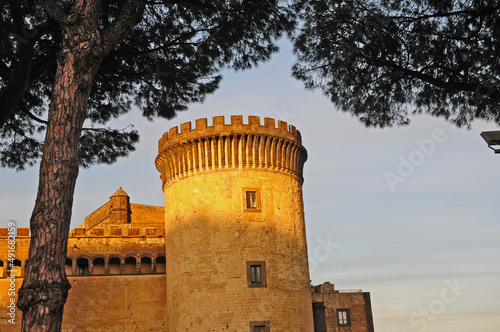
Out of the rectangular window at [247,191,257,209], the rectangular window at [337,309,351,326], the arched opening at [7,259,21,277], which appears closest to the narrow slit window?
the rectangular window at [247,191,257,209]

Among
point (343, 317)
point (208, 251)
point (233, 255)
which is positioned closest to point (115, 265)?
point (208, 251)

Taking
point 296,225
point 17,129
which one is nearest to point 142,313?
point 296,225

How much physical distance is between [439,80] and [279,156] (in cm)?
1348

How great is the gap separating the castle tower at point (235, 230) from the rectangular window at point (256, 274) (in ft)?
Result: 0.13

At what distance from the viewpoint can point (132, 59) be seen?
13258 millimetres

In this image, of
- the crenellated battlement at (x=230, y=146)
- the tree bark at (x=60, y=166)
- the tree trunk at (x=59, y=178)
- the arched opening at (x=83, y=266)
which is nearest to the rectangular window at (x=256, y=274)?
the crenellated battlement at (x=230, y=146)

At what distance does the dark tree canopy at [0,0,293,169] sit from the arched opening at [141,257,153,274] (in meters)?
12.9

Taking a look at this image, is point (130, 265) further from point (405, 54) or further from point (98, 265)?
point (405, 54)

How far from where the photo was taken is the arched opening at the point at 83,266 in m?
26.6

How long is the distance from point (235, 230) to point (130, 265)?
7012 millimetres

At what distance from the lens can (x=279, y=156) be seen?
24.4 metres

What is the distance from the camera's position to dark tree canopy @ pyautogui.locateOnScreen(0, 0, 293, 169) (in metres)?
11.2

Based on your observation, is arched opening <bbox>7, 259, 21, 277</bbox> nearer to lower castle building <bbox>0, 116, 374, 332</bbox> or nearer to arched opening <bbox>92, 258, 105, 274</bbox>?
lower castle building <bbox>0, 116, 374, 332</bbox>

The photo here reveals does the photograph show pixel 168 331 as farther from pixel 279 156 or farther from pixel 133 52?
pixel 133 52
